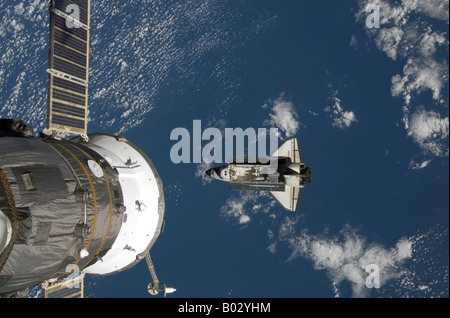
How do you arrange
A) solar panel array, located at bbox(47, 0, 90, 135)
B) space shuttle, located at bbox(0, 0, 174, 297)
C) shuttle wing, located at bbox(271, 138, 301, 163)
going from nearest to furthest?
1. space shuttle, located at bbox(0, 0, 174, 297)
2. solar panel array, located at bbox(47, 0, 90, 135)
3. shuttle wing, located at bbox(271, 138, 301, 163)

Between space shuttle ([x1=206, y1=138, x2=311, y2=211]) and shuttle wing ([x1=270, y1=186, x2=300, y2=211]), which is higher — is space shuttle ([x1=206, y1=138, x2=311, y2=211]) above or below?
above

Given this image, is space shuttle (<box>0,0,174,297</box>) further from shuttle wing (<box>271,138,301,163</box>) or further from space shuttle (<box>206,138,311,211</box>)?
shuttle wing (<box>271,138,301,163</box>)

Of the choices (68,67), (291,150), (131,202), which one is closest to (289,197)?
(291,150)

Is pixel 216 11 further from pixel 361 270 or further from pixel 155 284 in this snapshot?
pixel 361 270

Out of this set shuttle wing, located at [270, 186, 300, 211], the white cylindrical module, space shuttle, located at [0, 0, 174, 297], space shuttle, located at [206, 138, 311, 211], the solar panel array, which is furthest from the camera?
shuttle wing, located at [270, 186, 300, 211]

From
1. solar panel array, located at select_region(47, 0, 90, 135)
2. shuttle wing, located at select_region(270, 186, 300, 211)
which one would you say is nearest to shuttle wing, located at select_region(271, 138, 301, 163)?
shuttle wing, located at select_region(270, 186, 300, 211)

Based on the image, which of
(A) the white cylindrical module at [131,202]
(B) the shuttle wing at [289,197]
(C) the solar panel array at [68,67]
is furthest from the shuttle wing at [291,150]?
(C) the solar panel array at [68,67]

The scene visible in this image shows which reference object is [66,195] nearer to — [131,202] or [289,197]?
[131,202]
